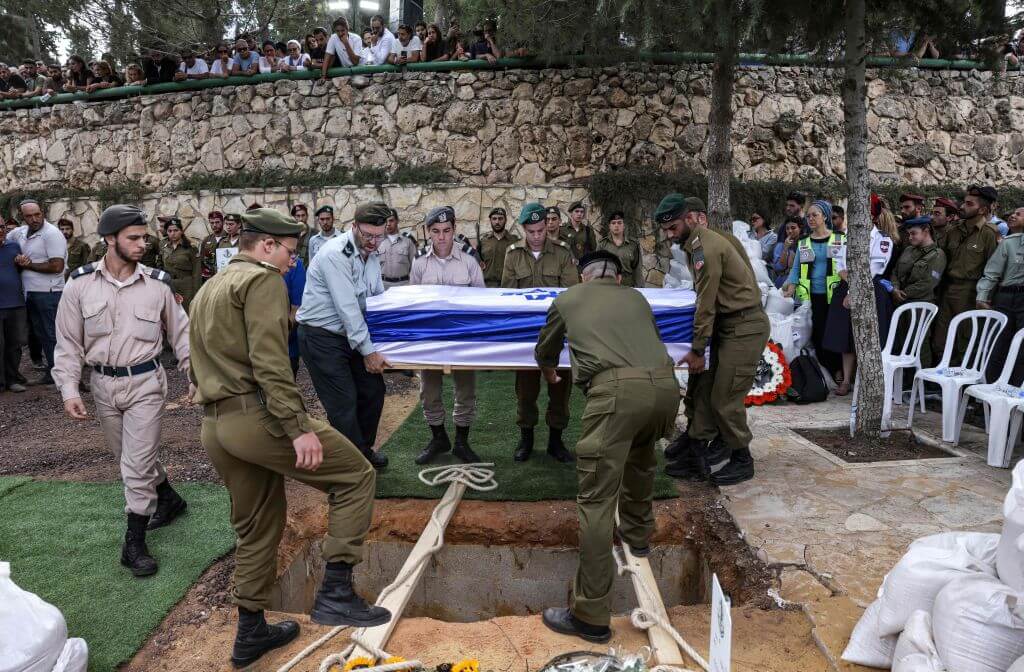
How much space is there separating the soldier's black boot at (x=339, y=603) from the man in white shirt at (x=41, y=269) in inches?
238

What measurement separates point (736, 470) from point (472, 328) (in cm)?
188

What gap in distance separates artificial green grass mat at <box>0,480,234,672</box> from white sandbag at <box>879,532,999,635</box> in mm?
2909

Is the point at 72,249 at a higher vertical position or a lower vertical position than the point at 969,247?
higher

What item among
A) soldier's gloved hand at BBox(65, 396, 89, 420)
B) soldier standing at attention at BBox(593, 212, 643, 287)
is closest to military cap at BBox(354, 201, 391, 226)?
soldier's gloved hand at BBox(65, 396, 89, 420)

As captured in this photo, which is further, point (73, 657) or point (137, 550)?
point (137, 550)

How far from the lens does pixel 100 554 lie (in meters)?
3.61

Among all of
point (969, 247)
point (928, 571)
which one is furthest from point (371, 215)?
point (969, 247)

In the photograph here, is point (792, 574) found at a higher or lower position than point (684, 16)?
lower

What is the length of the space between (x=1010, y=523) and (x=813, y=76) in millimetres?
9100

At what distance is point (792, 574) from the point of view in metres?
3.26

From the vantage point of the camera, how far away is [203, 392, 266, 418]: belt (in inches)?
105

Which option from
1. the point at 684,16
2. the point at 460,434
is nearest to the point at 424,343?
the point at 460,434

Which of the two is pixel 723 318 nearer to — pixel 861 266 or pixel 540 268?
pixel 861 266

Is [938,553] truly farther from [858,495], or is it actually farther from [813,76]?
[813,76]
